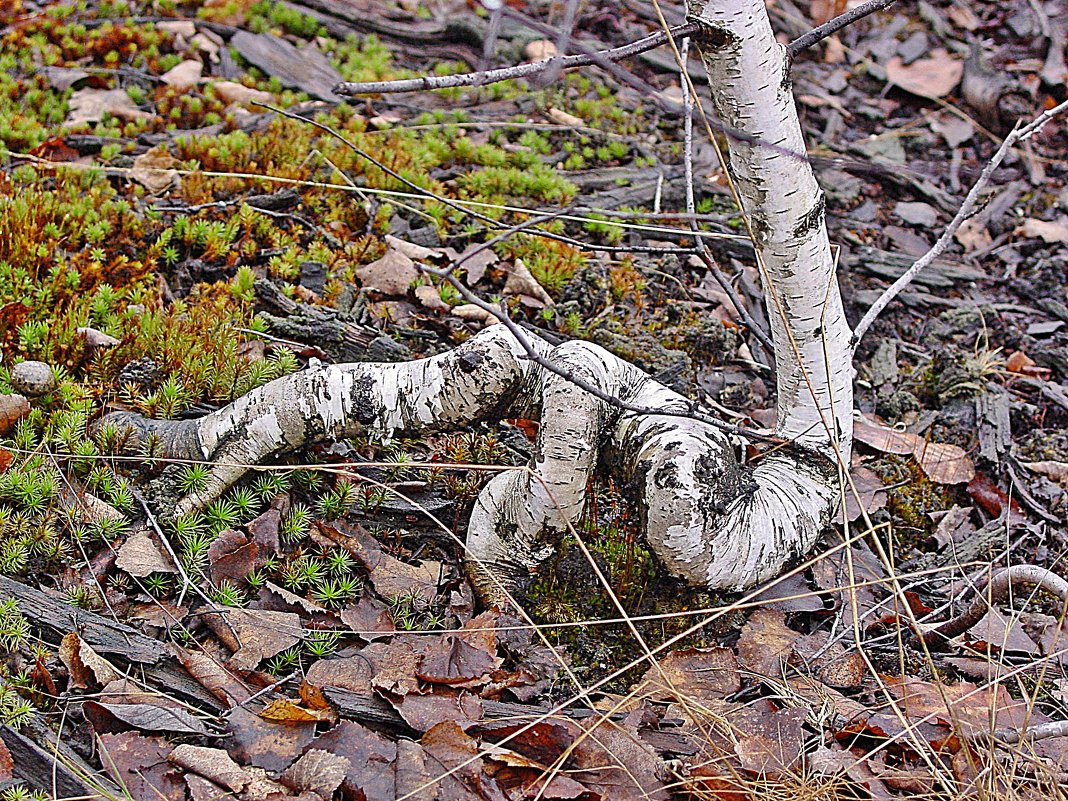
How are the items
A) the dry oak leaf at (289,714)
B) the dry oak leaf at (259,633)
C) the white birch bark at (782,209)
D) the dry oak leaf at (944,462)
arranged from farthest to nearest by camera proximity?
the dry oak leaf at (944,462) < the dry oak leaf at (259,633) < the white birch bark at (782,209) < the dry oak leaf at (289,714)

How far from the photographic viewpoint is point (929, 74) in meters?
8.80

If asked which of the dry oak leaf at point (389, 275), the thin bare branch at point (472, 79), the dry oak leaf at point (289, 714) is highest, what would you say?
the thin bare branch at point (472, 79)

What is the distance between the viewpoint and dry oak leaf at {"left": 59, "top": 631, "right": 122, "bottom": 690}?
10.2 ft

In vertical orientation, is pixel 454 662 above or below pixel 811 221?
below

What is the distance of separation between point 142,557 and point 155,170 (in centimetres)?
302

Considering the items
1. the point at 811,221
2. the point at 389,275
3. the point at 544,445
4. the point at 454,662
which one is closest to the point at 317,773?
the point at 454,662

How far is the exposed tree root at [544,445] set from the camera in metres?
3.59

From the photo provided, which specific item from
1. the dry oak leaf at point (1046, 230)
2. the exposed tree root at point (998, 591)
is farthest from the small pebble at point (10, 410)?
the dry oak leaf at point (1046, 230)

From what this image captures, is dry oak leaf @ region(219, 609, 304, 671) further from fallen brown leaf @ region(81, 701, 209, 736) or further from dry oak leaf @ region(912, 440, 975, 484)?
dry oak leaf @ region(912, 440, 975, 484)

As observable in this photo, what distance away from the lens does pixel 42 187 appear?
17.5ft

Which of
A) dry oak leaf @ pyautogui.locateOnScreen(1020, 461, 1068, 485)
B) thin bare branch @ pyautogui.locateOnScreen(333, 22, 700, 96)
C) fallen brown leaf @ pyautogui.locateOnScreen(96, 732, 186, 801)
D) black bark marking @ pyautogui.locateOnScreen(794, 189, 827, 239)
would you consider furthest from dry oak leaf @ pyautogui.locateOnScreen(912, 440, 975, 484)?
fallen brown leaf @ pyautogui.locateOnScreen(96, 732, 186, 801)

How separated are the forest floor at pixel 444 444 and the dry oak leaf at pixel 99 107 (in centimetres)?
3

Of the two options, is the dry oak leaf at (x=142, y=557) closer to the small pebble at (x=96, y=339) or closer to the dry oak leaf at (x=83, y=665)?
the dry oak leaf at (x=83, y=665)

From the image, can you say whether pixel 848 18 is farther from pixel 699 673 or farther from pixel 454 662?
pixel 454 662
